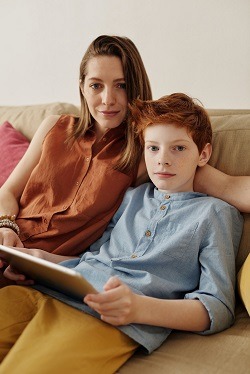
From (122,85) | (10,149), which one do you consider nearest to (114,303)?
(122,85)

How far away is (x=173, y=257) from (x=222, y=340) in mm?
230

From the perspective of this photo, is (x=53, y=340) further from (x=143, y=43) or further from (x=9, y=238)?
(x=143, y=43)

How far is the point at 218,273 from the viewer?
4.09ft

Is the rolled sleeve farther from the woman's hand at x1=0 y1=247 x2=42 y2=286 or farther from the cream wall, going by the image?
the cream wall

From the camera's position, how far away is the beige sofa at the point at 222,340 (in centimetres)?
108

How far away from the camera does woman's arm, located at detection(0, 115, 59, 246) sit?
1604 mm

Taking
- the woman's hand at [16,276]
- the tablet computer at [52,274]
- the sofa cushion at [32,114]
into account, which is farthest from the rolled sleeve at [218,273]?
the sofa cushion at [32,114]

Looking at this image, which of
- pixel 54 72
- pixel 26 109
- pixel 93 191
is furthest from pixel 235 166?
pixel 54 72

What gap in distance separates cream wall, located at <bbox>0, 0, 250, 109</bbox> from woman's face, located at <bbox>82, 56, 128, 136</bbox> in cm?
47

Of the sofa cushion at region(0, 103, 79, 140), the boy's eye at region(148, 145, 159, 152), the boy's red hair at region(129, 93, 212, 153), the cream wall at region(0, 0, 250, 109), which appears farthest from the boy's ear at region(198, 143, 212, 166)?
the sofa cushion at region(0, 103, 79, 140)

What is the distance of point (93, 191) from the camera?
4.99 ft

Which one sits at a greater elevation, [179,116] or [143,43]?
[143,43]

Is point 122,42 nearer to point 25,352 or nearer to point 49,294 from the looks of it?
point 49,294

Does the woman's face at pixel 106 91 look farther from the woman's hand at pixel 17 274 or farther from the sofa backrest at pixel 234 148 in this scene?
the woman's hand at pixel 17 274
